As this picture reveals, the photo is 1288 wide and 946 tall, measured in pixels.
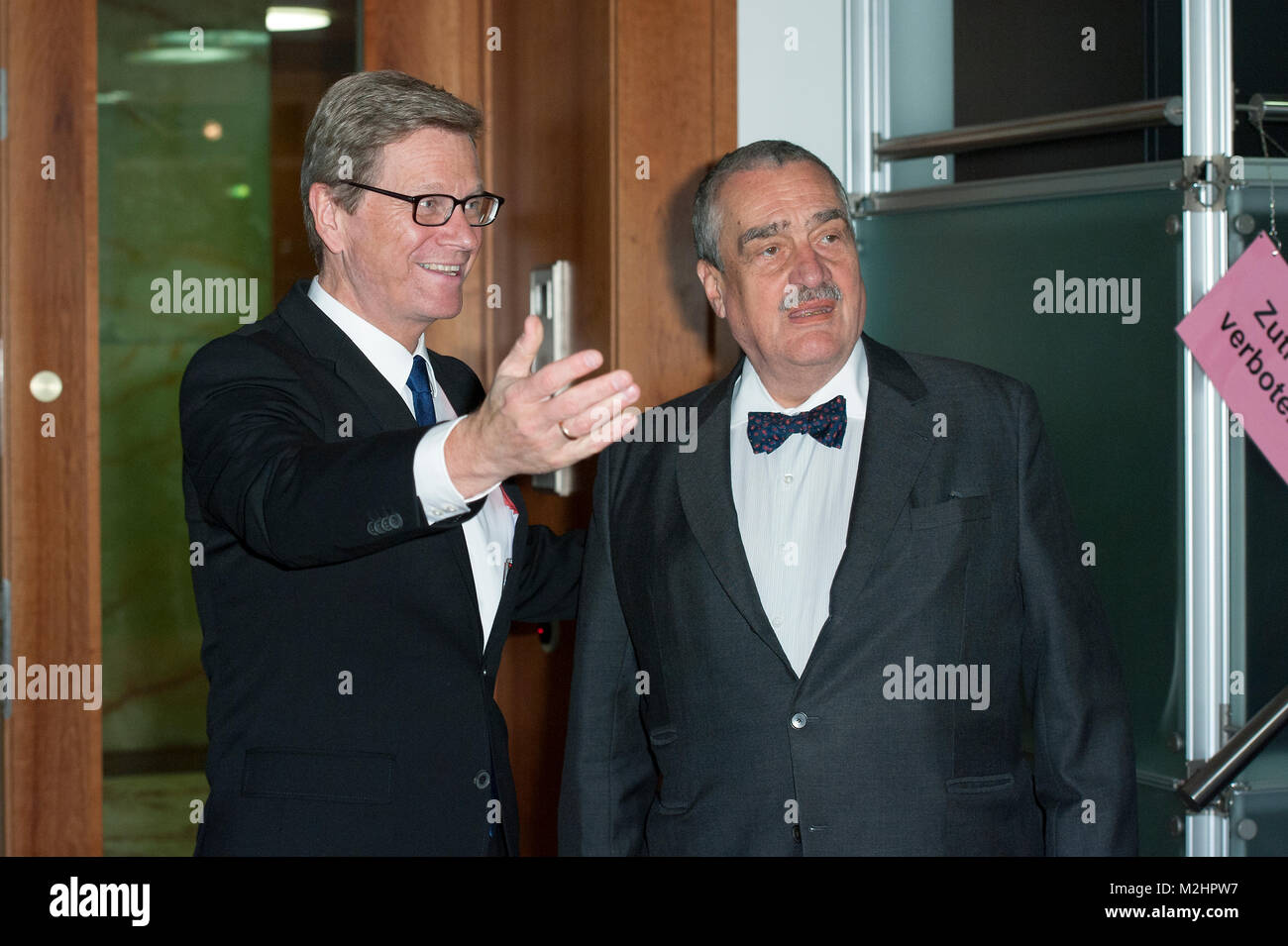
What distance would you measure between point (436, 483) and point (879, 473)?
72 centimetres

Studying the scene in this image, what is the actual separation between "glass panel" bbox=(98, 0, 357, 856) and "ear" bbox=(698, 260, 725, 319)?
1324mm

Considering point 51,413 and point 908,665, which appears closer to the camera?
point 908,665

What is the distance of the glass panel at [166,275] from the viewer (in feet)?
10.2

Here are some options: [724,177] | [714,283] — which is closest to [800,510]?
[714,283]

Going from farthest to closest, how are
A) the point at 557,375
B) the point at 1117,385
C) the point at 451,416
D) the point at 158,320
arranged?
the point at 158,320, the point at 1117,385, the point at 451,416, the point at 557,375

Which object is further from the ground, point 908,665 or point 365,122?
point 365,122

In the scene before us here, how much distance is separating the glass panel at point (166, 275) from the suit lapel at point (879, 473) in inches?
66.6

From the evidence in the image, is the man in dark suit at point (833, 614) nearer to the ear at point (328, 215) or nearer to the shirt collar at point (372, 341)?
the shirt collar at point (372, 341)

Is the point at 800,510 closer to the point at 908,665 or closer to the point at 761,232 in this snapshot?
the point at 908,665

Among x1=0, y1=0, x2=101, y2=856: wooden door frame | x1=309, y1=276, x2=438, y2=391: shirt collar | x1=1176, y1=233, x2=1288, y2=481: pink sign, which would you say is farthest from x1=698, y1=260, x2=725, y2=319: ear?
x1=0, y1=0, x2=101, y2=856: wooden door frame

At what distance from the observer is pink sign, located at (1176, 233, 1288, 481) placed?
2215mm

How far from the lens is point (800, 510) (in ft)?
6.97

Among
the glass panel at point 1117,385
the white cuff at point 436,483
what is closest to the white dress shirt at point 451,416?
the white cuff at point 436,483

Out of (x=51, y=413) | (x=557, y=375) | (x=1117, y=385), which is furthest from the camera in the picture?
(x=51, y=413)
